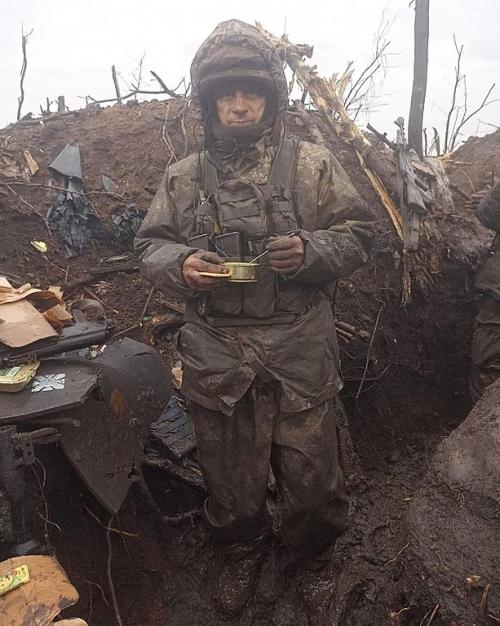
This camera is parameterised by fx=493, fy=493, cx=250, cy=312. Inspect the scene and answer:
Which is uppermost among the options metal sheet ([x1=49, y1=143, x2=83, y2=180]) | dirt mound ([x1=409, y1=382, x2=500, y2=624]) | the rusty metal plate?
metal sheet ([x1=49, y1=143, x2=83, y2=180])

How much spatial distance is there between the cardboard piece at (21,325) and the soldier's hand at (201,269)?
0.78 m

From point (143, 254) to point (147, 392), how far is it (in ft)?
3.09

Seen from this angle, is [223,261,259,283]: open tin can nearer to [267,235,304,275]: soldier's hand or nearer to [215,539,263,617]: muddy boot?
[267,235,304,275]: soldier's hand

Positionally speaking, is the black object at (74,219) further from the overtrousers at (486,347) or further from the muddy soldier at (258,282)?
the overtrousers at (486,347)

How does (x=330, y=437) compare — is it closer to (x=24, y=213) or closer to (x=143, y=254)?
(x=143, y=254)

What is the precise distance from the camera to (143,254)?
250 cm

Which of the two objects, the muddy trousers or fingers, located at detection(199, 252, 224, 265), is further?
the muddy trousers

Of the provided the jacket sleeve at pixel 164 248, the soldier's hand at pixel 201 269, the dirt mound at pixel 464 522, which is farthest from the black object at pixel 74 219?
the dirt mound at pixel 464 522

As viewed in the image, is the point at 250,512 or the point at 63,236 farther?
the point at 63,236

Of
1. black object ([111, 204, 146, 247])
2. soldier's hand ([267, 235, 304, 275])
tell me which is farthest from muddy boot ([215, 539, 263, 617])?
black object ([111, 204, 146, 247])

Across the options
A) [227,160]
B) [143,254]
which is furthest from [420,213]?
[143,254]

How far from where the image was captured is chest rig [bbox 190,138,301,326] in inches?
91.1

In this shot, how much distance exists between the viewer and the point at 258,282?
7.63 feet

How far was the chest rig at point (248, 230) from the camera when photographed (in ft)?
7.59
